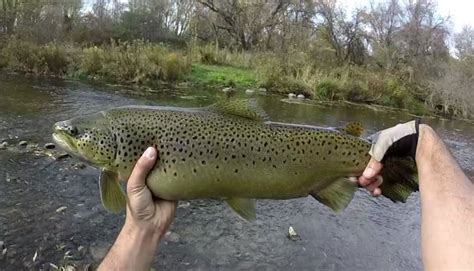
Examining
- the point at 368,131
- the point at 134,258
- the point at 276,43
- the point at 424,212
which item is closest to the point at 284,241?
the point at 134,258

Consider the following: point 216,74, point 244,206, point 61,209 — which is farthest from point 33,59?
point 244,206

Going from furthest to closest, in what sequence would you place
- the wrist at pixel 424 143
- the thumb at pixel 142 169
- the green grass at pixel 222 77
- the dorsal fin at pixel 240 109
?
the green grass at pixel 222 77 < the dorsal fin at pixel 240 109 < the thumb at pixel 142 169 < the wrist at pixel 424 143

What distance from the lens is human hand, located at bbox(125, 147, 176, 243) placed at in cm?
215

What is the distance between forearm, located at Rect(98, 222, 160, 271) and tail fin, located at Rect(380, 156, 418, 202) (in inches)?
48.4

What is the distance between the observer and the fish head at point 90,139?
2230 millimetres

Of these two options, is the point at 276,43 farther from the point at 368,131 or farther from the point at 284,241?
the point at 284,241

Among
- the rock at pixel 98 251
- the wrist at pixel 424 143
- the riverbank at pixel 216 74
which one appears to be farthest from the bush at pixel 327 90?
the wrist at pixel 424 143

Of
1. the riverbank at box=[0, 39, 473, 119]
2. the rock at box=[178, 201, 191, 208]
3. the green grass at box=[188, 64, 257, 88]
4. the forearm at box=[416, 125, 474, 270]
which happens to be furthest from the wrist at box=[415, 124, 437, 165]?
the green grass at box=[188, 64, 257, 88]

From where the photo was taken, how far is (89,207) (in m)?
5.54

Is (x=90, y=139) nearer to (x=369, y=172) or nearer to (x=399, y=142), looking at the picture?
(x=369, y=172)

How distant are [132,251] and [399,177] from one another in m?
1.39

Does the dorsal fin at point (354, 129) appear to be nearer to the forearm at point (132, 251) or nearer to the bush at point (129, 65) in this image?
the forearm at point (132, 251)

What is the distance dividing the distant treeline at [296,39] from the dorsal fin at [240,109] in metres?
16.9

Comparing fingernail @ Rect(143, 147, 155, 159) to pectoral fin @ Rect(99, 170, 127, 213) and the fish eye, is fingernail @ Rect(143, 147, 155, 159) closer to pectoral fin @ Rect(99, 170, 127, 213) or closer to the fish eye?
pectoral fin @ Rect(99, 170, 127, 213)
